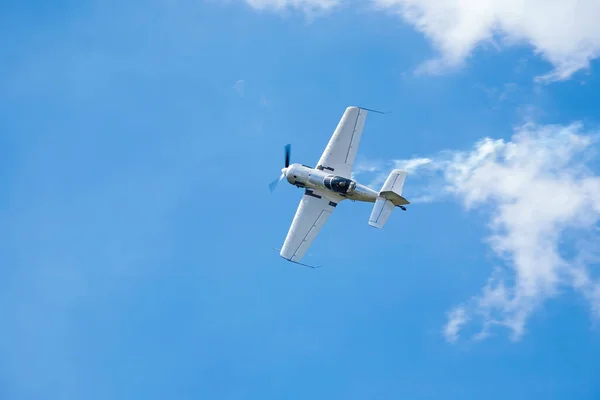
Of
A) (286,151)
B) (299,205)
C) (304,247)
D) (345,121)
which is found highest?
(345,121)

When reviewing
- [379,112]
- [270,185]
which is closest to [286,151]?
[270,185]

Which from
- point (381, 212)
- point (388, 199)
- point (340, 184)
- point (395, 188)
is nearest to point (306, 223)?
point (340, 184)

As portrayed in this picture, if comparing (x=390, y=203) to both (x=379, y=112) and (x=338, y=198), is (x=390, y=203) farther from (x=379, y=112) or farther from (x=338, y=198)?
(x=379, y=112)

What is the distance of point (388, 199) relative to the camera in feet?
159

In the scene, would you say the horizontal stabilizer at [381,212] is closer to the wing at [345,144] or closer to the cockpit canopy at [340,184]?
the cockpit canopy at [340,184]

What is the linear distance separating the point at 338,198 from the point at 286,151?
5542 millimetres

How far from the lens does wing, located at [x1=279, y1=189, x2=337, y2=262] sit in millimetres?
49031

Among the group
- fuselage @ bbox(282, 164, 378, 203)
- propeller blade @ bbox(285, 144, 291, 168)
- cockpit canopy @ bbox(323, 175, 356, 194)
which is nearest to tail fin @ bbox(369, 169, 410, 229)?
fuselage @ bbox(282, 164, 378, 203)

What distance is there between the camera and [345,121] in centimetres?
5284

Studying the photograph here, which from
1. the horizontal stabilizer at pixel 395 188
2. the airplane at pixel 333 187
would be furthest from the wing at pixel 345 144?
the horizontal stabilizer at pixel 395 188

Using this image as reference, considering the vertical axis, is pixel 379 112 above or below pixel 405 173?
above

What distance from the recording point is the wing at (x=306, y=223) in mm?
49031

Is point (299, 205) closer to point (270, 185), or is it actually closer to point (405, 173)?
point (270, 185)

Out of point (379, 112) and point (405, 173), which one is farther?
point (379, 112)
